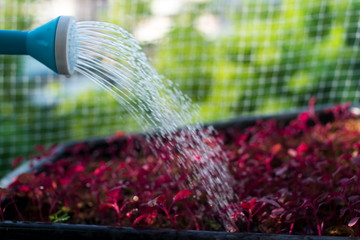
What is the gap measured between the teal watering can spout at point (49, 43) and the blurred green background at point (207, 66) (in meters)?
2.28

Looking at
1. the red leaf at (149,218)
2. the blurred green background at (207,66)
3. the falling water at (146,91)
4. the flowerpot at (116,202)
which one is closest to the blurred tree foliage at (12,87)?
the blurred green background at (207,66)

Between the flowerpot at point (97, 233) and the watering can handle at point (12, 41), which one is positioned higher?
the watering can handle at point (12, 41)

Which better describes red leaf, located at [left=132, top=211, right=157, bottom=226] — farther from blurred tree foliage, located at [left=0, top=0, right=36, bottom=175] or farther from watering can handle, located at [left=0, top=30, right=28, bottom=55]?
blurred tree foliage, located at [left=0, top=0, right=36, bottom=175]

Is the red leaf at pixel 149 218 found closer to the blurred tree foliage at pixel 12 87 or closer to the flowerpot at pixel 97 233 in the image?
the flowerpot at pixel 97 233

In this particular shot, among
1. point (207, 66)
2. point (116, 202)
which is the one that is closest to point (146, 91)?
point (116, 202)

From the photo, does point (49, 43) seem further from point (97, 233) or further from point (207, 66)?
point (207, 66)

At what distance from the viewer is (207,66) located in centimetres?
394

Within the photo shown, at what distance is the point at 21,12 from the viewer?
155 inches

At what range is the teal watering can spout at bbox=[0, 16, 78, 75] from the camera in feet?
4.20

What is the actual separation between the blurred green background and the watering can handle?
228 centimetres

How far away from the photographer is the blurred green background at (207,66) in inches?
144

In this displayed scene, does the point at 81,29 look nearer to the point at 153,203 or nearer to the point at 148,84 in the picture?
the point at 148,84

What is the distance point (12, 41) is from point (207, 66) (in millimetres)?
2700

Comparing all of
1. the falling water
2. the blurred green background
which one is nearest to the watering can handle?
the falling water
